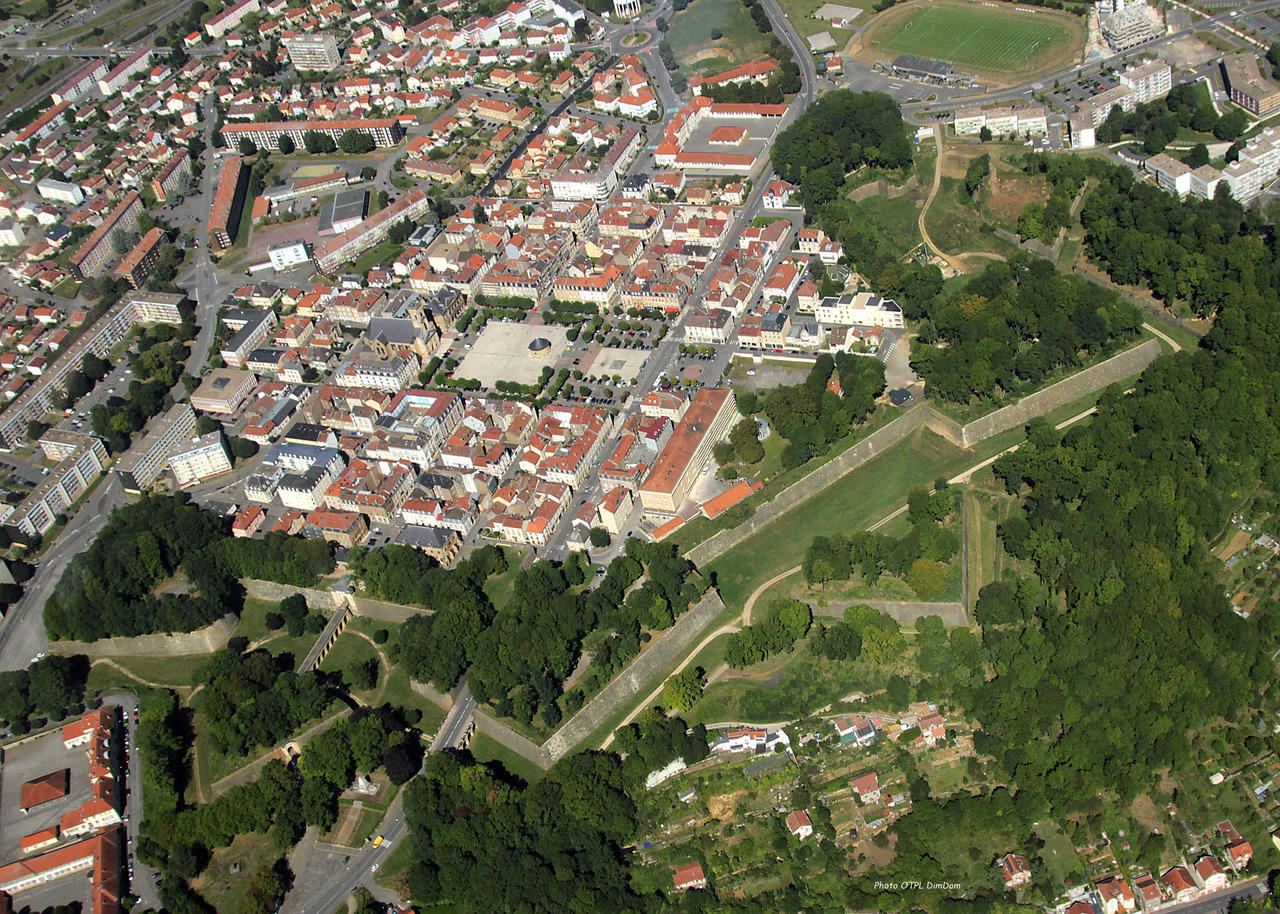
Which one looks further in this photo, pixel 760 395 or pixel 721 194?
pixel 721 194

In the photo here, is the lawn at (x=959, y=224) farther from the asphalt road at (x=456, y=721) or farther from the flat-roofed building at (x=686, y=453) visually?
the asphalt road at (x=456, y=721)

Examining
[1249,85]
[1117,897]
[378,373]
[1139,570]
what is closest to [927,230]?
[1249,85]

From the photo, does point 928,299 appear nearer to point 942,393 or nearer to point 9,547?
point 942,393

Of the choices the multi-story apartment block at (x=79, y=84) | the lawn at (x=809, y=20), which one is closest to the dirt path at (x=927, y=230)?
the lawn at (x=809, y=20)


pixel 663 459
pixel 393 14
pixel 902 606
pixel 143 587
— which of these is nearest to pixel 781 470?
pixel 663 459

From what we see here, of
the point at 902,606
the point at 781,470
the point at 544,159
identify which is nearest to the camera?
the point at 902,606

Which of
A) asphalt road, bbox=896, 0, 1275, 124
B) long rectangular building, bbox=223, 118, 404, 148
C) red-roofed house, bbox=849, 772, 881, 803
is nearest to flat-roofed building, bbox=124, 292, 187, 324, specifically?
long rectangular building, bbox=223, 118, 404, 148

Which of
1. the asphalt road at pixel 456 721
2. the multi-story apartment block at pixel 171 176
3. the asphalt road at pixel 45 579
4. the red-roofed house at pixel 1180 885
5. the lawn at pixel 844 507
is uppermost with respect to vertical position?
the multi-story apartment block at pixel 171 176
